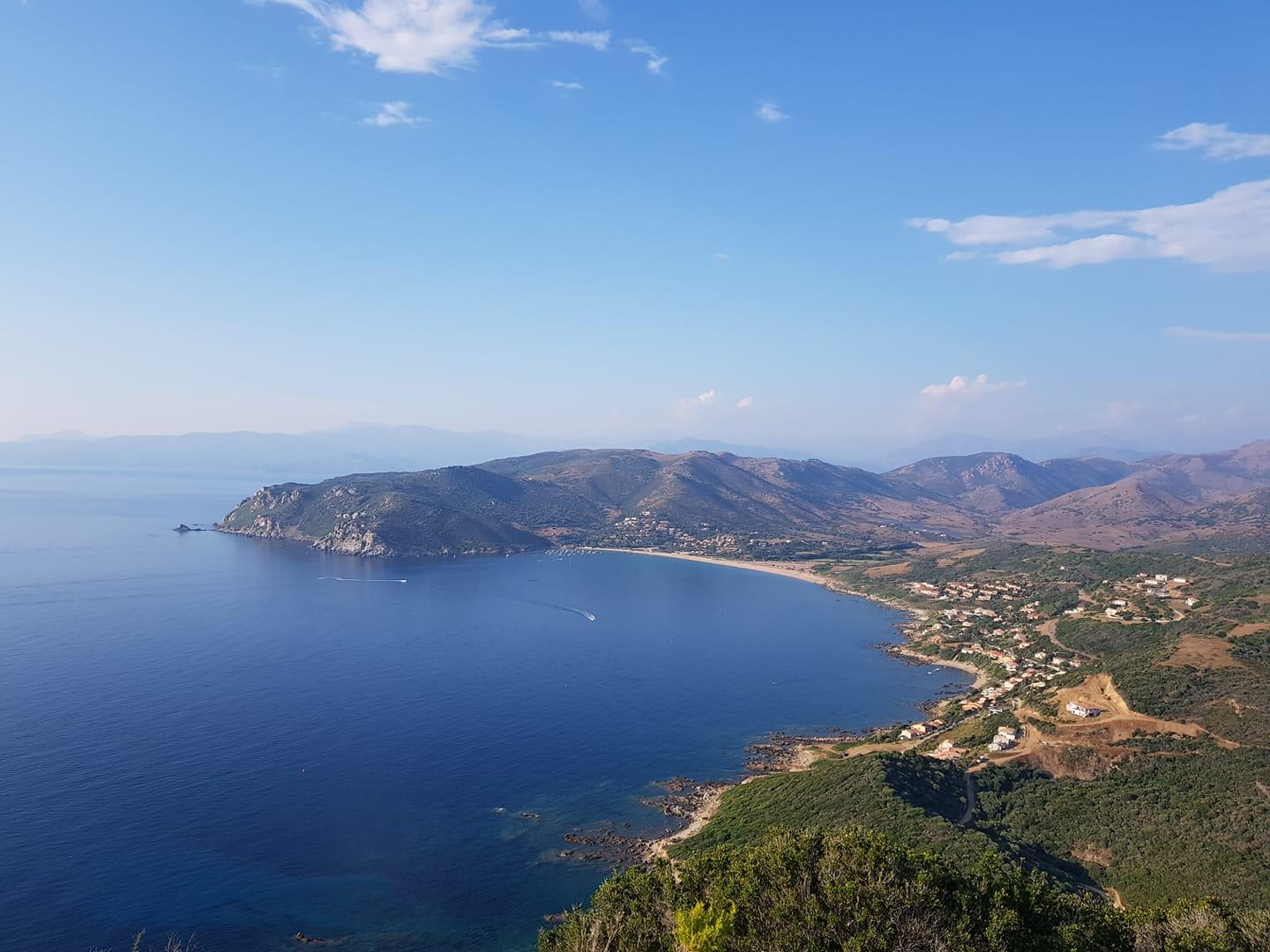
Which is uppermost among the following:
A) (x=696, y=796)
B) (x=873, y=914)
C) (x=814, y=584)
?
(x=873, y=914)

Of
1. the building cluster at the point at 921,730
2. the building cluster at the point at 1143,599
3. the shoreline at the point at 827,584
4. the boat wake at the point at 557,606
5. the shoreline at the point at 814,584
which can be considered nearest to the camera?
the shoreline at the point at 814,584

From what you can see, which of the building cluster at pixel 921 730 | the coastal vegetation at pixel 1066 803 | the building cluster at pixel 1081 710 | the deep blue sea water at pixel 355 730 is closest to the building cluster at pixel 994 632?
the coastal vegetation at pixel 1066 803

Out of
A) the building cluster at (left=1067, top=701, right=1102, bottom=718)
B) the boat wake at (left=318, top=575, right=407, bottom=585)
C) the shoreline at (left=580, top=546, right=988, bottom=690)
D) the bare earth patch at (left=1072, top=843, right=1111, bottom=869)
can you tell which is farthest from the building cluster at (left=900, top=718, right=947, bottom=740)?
the boat wake at (left=318, top=575, right=407, bottom=585)

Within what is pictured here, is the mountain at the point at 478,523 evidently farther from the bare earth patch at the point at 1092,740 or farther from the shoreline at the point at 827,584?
the bare earth patch at the point at 1092,740

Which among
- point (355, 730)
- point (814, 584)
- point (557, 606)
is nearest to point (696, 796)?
point (355, 730)

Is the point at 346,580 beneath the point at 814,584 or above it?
above

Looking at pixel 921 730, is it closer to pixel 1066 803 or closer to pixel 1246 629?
pixel 1066 803

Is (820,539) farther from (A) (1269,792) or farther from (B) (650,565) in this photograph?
(A) (1269,792)
